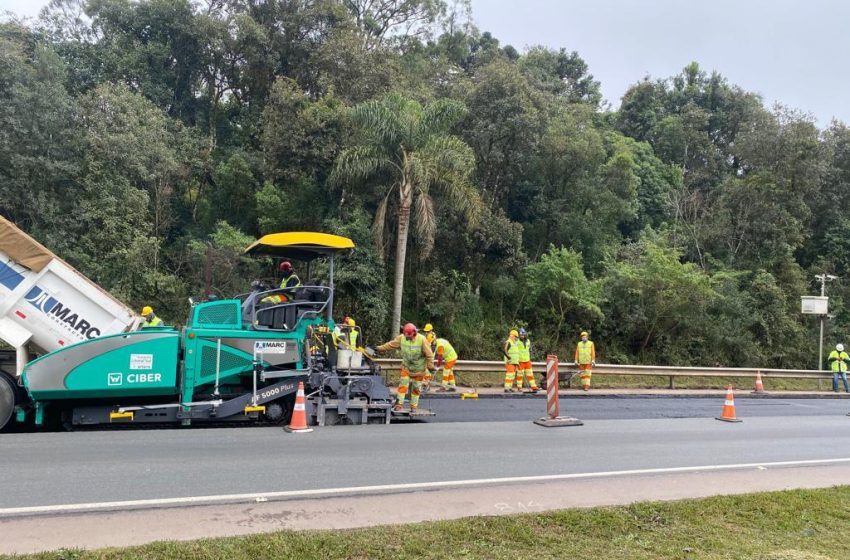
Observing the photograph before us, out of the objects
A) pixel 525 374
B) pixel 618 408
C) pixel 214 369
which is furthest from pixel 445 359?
pixel 214 369

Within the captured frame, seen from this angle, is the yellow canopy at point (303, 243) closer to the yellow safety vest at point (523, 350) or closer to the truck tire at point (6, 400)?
the truck tire at point (6, 400)

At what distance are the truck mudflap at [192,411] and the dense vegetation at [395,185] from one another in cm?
881

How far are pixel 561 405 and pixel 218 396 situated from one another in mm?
7822

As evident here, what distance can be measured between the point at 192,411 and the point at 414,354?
12.2 ft

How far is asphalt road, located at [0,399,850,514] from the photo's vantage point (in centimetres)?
587

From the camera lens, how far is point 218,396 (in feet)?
28.4

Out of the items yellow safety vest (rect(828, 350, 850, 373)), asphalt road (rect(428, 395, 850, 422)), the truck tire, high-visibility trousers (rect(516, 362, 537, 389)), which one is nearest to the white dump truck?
the truck tire

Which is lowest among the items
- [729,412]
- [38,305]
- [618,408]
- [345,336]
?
[618,408]

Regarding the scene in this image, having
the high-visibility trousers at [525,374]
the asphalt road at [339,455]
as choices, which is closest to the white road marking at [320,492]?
the asphalt road at [339,455]

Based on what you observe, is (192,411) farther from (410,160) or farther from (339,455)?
(410,160)

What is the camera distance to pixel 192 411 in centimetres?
848

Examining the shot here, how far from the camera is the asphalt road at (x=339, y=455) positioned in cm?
587

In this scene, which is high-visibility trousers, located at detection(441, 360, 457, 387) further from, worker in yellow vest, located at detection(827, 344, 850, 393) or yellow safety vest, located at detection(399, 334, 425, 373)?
worker in yellow vest, located at detection(827, 344, 850, 393)

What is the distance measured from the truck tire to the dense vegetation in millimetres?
9194
